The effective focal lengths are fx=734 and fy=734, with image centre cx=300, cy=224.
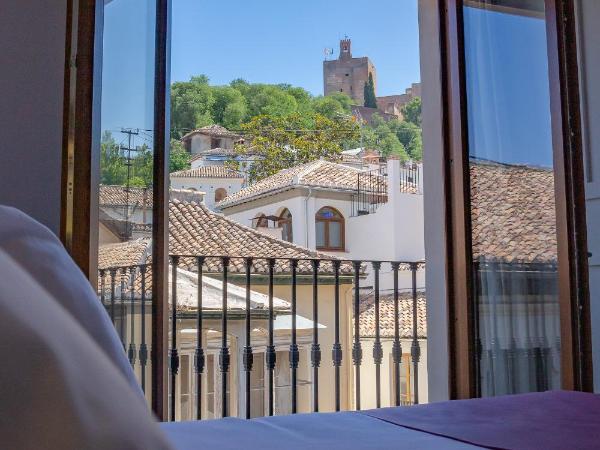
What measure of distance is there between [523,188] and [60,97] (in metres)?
1.75

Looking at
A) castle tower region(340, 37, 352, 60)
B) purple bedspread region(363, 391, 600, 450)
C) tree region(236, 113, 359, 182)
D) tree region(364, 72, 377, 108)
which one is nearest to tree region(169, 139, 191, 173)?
tree region(236, 113, 359, 182)

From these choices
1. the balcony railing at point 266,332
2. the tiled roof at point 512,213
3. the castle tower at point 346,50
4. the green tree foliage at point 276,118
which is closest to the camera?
the tiled roof at point 512,213

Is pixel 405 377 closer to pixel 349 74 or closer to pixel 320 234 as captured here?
pixel 320 234

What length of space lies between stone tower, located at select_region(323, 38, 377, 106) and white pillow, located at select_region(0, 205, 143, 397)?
36198 millimetres

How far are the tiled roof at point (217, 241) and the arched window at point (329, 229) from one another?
6634mm

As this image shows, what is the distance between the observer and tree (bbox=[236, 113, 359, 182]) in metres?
23.4

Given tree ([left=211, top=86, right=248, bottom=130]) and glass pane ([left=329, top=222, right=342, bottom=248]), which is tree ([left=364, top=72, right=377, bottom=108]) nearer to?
tree ([left=211, top=86, right=248, bottom=130])

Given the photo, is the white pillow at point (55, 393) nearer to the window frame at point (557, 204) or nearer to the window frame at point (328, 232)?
the window frame at point (557, 204)

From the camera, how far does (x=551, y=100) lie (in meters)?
2.76

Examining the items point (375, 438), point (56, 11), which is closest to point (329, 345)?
point (56, 11)

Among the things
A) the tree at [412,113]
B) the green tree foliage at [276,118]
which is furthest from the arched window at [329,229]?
the tree at [412,113]

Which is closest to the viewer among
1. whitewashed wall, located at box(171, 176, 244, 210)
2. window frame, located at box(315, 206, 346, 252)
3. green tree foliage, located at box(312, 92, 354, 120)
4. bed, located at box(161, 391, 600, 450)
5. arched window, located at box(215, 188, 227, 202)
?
bed, located at box(161, 391, 600, 450)

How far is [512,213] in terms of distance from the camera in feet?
9.50

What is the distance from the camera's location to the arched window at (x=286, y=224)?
61.3 ft
